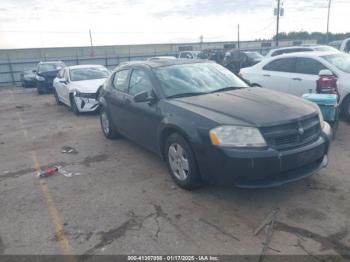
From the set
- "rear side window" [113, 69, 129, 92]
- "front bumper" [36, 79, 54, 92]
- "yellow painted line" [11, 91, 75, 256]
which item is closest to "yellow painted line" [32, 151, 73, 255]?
"yellow painted line" [11, 91, 75, 256]

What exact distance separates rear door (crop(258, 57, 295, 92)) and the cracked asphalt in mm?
2591

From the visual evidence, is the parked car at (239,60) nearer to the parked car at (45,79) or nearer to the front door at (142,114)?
the parked car at (45,79)

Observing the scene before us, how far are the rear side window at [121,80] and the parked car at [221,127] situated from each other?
0.33 metres

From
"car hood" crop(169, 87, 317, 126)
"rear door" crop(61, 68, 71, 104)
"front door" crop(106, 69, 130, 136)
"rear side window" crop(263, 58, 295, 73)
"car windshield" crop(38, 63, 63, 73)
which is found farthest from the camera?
"car windshield" crop(38, 63, 63, 73)

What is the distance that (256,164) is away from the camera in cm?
339

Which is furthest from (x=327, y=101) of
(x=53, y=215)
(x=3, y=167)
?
(x=3, y=167)

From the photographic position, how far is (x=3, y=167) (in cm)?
569

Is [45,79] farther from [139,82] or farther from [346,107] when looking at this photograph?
[346,107]

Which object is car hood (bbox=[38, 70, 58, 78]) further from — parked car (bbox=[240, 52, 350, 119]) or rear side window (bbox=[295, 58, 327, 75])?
rear side window (bbox=[295, 58, 327, 75])

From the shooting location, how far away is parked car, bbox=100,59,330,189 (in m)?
3.47

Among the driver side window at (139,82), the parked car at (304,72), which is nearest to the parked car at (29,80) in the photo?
the parked car at (304,72)

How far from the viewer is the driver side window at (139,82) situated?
491cm

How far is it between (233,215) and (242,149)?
0.77 metres

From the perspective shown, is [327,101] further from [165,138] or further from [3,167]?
[3,167]
